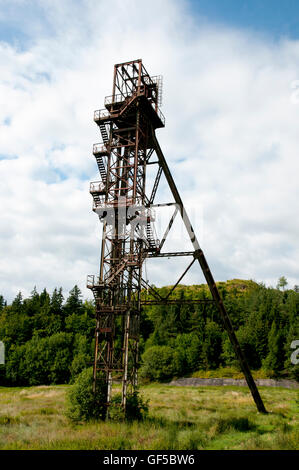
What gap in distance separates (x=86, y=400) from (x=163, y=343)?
195ft

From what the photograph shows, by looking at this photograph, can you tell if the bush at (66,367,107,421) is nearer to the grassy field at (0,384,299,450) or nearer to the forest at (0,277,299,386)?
the grassy field at (0,384,299,450)

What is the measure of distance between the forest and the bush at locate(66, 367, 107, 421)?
2904 centimetres

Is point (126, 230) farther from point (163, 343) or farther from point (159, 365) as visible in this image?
point (163, 343)

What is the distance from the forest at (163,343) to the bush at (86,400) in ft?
95.3

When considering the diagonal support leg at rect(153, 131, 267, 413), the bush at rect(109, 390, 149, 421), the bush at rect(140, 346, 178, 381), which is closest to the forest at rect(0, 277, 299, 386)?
the bush at rect(140, 346, 178, 381)

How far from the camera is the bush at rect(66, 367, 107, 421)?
18.3 metres

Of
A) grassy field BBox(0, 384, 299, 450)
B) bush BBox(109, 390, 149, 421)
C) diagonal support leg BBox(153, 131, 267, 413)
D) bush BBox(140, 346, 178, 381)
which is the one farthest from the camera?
bush BBox(140, 346, 178, 381)

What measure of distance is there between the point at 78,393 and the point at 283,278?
139 meters

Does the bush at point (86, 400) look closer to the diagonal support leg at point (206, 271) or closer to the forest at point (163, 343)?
the diagonal support leg at point (206, 271)

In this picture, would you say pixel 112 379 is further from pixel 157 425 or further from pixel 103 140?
pixel 103 140

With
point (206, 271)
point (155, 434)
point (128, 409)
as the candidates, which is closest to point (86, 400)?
point (128, 409)

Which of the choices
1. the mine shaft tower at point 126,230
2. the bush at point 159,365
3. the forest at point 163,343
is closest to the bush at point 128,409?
the mine shaft tower at point 126,230
